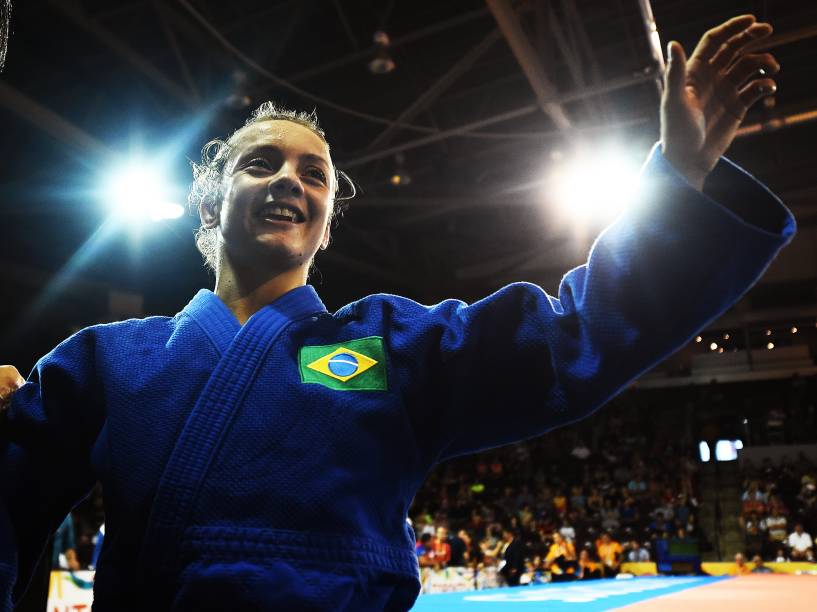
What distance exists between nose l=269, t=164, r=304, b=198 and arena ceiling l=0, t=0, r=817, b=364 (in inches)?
181

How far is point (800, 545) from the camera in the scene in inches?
353

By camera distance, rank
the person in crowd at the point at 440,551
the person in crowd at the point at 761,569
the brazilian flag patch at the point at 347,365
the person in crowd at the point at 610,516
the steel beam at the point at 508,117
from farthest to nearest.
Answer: the person in crowd at the point at 610,516
the person in crowd at the point at 440,551
the person in crowd at the point at 761,569
the steel beam at the point at 508,117
the brazilian flag patch at the point at 347,365

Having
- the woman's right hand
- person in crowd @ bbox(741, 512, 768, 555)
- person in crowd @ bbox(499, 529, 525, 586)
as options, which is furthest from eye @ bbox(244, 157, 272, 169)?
person in crowd @ bbox(741, 512, 768, 555)

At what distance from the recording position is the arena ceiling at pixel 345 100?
5922 millimetres

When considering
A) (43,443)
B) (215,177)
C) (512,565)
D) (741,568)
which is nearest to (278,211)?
(215,177)

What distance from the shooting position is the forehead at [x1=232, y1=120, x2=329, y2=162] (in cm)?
114

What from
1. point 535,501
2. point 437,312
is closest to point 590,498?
point 535,501

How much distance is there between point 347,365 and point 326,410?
8 cm

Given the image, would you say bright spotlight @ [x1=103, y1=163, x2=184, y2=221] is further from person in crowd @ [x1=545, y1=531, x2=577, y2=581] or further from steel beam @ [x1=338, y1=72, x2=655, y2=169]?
person in crowd @ [x1=545, y1=531, x2=577, y2=581]

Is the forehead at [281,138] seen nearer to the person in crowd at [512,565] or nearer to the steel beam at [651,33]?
the steel beam at [651,33]

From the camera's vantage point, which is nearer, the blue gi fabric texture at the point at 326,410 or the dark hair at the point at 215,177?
the blue gi fabric texture at the point at 326,410

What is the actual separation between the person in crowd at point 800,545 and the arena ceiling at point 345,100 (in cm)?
460

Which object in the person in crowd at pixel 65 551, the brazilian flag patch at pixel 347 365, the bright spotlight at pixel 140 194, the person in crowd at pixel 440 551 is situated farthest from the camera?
the person in crowd at pixel 440 551

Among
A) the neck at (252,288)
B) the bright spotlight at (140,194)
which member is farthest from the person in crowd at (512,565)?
the neck at (252,288)
